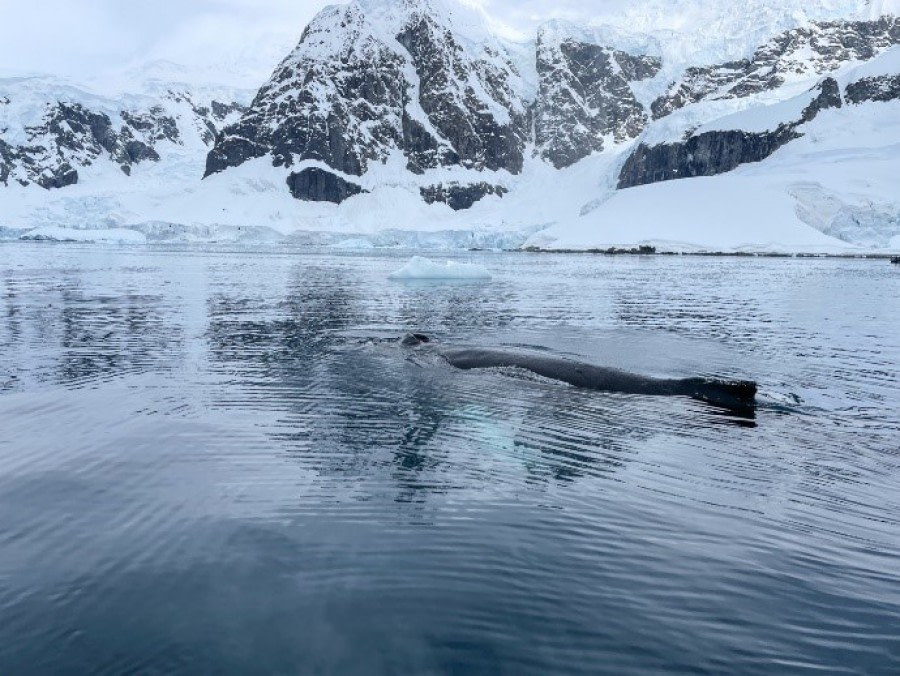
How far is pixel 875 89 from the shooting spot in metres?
168

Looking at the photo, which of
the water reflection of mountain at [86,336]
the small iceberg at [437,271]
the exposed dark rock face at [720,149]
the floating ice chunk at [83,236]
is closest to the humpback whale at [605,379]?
the water reflection of mountain at [86,336]

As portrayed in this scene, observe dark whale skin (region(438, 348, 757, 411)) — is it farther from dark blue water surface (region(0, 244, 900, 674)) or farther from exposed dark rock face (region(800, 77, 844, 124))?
exposed dark rock face (region(800, 77, 844, 124))

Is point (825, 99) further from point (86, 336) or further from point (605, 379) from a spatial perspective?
point (86, 336)

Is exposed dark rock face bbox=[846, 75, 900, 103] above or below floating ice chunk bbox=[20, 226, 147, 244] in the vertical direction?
above

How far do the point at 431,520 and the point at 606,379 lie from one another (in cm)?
801

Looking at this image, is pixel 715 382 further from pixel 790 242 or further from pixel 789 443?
pixel 790 242

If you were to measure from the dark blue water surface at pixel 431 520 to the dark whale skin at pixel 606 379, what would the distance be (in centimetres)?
57

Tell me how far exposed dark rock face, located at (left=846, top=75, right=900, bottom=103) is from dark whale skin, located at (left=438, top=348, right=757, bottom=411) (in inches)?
7372

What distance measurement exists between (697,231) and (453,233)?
63.5 meters

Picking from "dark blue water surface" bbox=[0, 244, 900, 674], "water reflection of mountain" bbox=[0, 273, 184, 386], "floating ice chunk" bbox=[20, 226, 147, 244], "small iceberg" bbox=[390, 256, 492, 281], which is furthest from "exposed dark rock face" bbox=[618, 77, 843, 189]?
"dark blue water surface" bbox=[0, 244, 900, 674]

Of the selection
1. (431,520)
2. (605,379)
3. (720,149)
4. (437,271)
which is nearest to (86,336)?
(605,379)

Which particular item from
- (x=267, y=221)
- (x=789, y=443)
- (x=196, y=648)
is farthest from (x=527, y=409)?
(x=267, y=221)

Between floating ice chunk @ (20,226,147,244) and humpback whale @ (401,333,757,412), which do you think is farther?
floating ice chunk @ (20,226,147,244)

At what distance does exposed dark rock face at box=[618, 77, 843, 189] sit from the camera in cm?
16875
